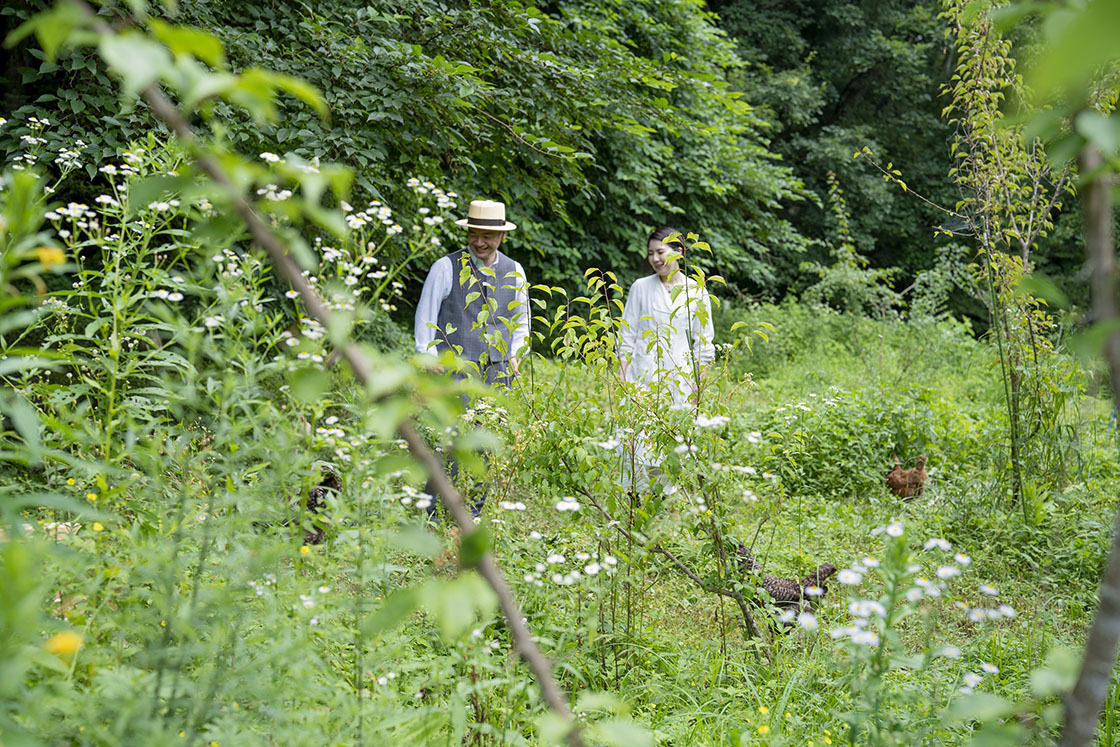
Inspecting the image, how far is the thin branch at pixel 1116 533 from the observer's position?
84 centimetres

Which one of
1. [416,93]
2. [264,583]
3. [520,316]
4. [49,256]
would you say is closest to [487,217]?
[416,93]

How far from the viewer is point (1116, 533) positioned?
865mm

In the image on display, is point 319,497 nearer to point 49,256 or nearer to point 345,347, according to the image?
Answer: point 49,256

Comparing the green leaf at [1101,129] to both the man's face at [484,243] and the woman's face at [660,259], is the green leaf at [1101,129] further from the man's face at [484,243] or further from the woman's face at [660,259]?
the woman's face at [660,259]

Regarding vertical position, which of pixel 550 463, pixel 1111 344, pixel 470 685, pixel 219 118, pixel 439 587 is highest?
pixel 219 118

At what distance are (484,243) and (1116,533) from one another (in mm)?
4112

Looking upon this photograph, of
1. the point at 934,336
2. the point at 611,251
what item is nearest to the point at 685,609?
the point at 934,336

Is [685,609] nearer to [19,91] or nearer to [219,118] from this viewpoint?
[219,118]

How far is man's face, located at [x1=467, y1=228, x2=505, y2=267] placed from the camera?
471 centimetres

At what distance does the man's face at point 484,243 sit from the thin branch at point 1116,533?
400 cm

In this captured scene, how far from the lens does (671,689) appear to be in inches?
111

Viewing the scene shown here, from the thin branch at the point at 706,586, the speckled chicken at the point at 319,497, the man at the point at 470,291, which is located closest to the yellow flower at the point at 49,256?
the speckled chicken at the point at 319,497

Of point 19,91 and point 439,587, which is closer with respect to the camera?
point 439,587

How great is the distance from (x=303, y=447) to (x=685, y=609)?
190 cm
